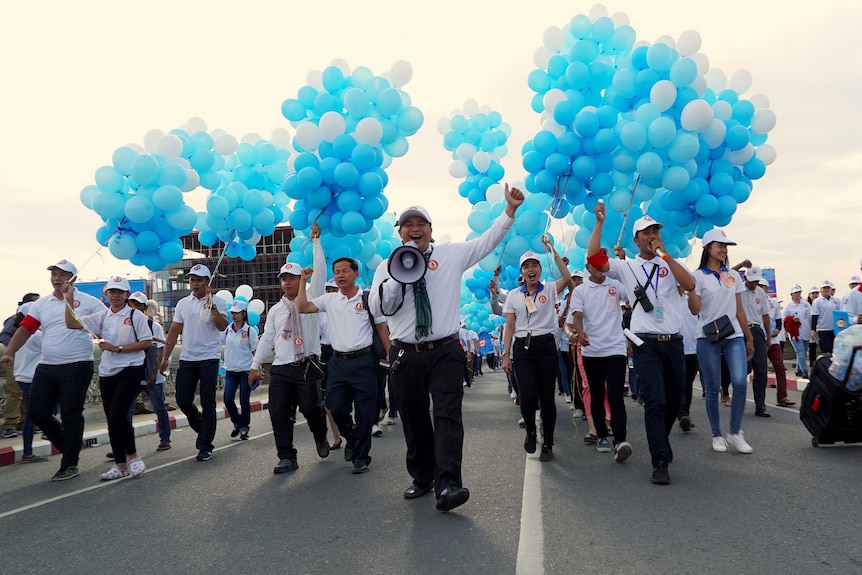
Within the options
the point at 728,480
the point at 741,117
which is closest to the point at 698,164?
the point at 741,117

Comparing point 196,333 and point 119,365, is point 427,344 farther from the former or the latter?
point 196,333

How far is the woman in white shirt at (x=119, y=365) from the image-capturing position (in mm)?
6895

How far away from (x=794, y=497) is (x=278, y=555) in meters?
3.55

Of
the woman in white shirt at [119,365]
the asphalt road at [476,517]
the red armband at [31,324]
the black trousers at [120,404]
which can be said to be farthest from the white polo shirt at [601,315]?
the red armband at [31,324]

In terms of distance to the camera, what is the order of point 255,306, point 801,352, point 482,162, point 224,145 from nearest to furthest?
1. point 224,145
2. point 482,162
3. point 801,352
4. point 255,306

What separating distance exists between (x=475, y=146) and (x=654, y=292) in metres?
9.81

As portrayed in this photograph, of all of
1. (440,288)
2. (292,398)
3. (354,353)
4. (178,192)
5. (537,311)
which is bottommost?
(292,398)

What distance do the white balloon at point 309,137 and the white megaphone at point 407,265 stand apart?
6462 mm

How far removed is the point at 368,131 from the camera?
34.8 feet

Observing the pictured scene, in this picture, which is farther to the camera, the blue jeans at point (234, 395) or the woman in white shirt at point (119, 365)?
the blue jeans at point (234, 395)

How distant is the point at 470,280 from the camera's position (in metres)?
18.5

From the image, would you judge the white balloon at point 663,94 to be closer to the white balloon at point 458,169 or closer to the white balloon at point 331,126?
the white balloon at point 331,126

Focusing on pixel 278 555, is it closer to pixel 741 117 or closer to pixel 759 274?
pixel 759 274

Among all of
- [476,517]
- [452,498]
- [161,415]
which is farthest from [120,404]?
[476,517]
